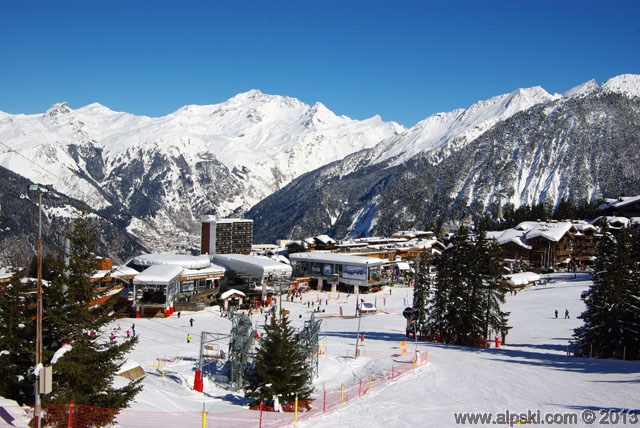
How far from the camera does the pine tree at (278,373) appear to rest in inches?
865

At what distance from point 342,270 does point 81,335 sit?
66.0 m

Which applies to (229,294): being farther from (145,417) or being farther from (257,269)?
(145,417)

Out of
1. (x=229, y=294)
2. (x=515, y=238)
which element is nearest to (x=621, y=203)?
(x=515, y=238)

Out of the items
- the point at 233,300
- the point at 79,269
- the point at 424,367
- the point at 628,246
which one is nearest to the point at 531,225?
the point at 233,300

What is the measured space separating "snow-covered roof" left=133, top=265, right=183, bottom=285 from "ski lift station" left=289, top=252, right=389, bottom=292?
24.9m

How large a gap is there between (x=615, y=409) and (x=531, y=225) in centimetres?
10060

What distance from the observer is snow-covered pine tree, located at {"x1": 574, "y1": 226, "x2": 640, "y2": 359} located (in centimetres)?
3456

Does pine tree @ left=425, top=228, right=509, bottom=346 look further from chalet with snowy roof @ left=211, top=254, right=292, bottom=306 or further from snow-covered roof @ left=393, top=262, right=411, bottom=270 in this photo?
snow-covered roof @ left=393, top=262, right=411, bottom=270

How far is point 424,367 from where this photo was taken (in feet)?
96.5

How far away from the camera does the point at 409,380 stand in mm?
26641

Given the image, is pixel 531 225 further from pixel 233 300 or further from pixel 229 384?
pixel 229 384

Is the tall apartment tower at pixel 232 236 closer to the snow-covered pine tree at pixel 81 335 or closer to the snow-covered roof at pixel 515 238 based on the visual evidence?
the snow-covered roof at pixel 515 238

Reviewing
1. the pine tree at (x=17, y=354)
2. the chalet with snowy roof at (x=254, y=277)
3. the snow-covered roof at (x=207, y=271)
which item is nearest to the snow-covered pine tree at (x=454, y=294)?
the pine tree at (x=17, y=354)

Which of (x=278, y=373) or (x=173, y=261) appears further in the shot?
(x=173, y=261)
